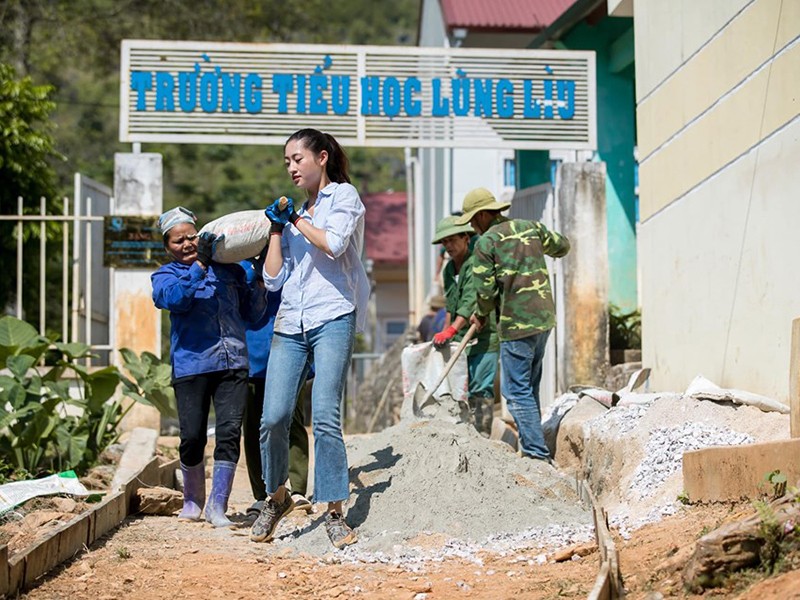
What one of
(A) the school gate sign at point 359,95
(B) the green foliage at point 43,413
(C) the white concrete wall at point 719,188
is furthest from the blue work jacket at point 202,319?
(A) the school gate sign at point 359,95

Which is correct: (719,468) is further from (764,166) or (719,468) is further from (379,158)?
(379,158)

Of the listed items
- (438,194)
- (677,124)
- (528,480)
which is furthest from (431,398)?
(438,194)

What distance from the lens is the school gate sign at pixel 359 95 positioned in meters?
11.4

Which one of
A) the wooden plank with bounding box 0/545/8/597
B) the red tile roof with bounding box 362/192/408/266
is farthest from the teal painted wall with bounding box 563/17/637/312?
the red tile roof with bounding box 362/192/408/266

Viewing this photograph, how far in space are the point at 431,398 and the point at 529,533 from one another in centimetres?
295

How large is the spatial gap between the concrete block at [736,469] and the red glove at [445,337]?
374cm

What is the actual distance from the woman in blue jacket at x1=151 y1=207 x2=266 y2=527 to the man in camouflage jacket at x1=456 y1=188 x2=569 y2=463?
2.18 m

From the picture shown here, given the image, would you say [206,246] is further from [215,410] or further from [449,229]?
[449,229]

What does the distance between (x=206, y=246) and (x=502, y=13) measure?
11.9m

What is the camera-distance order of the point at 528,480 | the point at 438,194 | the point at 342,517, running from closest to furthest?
the point at 342,517 < the point at 528,480 < the point at 438,194

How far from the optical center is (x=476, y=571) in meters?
4.91

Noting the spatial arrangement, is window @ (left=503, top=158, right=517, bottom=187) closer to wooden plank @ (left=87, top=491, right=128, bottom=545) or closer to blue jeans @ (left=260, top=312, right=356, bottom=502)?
wooden plank @ (left=87, top=491, right=128, bottom=545)

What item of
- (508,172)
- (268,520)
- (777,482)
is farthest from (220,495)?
(508,172)

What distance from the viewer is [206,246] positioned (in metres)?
6.23
